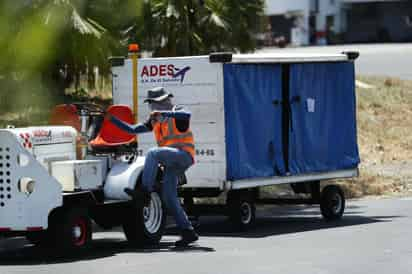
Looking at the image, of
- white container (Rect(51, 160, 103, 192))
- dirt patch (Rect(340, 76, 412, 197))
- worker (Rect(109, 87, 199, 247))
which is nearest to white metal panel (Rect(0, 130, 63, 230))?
white container (Rect(51, 160, 103, 192))

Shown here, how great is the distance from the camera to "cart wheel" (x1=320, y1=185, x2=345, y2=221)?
16.4 meters

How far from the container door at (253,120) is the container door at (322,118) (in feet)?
0.94

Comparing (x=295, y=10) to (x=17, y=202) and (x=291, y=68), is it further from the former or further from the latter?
(x=17, y=202)

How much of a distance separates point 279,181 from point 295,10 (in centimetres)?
5586

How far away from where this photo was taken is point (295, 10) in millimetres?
70625

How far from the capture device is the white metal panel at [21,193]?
12.0 m

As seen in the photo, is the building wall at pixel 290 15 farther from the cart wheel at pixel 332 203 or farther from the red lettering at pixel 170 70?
the red lettering at pixel 170 70

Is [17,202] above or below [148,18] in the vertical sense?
below

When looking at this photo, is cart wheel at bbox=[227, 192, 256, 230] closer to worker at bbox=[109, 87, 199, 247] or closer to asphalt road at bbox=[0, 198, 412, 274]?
asphalt road at bbox=[0, 198, 412, 274]

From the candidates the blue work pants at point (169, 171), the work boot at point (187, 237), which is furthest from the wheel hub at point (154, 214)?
the work boot at point (187, 237)

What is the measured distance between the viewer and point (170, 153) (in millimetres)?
12844

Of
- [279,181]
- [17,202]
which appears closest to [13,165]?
[17,202]

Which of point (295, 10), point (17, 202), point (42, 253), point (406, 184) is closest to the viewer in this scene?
point (17, 202)

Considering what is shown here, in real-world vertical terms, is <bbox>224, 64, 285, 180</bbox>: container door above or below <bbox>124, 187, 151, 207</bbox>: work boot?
above
